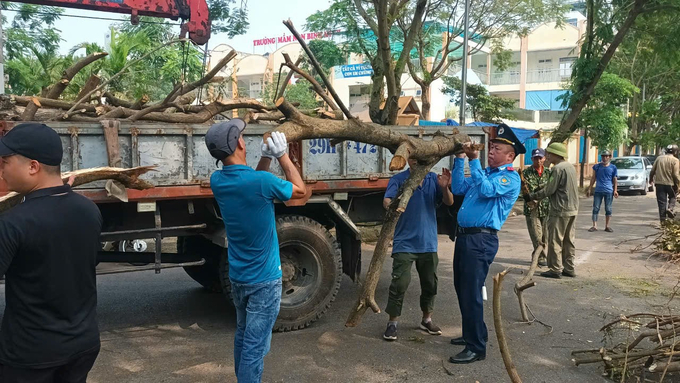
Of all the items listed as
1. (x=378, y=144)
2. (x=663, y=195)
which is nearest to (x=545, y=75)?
(x=663, y=195)

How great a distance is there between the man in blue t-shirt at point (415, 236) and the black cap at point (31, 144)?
3.08 metres

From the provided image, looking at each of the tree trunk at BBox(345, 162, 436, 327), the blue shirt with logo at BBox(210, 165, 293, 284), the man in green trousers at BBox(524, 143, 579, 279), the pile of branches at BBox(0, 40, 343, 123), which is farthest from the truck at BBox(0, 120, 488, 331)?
the man in green trousers at BBox(524, 143, 579, 279)

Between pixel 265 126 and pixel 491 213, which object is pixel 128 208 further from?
pixel 491 213

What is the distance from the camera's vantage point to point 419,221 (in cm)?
493

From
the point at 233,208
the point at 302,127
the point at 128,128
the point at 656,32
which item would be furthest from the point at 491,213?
the point at 656,32

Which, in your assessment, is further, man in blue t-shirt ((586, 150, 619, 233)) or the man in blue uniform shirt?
man in blue t-shirt ((586, 150, 619, 233))

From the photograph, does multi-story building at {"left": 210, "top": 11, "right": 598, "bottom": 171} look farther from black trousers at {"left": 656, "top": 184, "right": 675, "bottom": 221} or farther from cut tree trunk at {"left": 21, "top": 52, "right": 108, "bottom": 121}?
cut tree trunk at {"left": 21, "top": 52, "right": 108, "bottom": 121}

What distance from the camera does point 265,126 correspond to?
17.2ft

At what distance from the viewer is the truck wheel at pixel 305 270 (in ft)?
17.3

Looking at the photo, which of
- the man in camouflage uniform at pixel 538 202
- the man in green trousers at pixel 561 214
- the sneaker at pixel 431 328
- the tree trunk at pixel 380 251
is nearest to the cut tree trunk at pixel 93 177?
the tree trunk at pixel 380 251

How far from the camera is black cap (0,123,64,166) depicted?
218cm

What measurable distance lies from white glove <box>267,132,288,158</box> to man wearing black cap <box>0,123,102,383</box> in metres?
1.08

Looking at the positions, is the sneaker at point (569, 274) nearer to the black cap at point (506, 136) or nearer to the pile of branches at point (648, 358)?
the pile of branches at point (648, 358)

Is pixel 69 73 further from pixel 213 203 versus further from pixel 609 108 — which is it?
pixel 609 108
